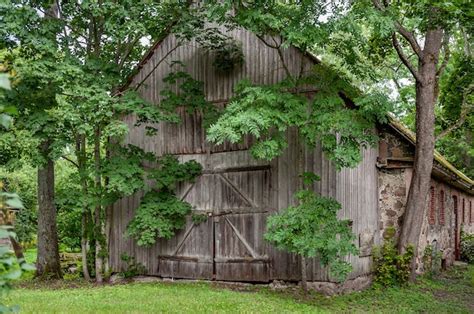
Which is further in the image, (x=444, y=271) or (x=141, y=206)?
(x=444, y=271)

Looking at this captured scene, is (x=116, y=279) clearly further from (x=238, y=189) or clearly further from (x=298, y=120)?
(x=298, y=120)

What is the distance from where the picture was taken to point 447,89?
16594 millimetres

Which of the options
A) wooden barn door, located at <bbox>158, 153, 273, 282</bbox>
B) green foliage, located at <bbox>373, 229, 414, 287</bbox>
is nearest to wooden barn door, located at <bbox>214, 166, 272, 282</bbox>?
wooden barn door, located at <bbox>158, 153, 273, 282</bbox>

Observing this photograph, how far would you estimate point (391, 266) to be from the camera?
13.6 meters

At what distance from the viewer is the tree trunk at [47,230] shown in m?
15.2

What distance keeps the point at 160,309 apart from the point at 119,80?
237 inches

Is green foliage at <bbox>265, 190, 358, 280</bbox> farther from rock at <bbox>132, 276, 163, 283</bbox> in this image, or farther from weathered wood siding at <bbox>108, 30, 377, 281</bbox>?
rock at <bbox>132, 276, 163, 283</bbox>

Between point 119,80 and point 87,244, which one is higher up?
point 119,80

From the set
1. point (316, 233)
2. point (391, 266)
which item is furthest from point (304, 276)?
point (391, 266)

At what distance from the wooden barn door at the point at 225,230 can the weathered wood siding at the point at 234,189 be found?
0.08 ft

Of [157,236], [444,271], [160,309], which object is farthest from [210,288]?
[444,271]

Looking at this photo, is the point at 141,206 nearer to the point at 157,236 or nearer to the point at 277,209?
the point at 157,236

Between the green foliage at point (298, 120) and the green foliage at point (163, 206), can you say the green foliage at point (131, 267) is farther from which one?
the green foliage at point (298, 120)

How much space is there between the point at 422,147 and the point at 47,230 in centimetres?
→ 1041
